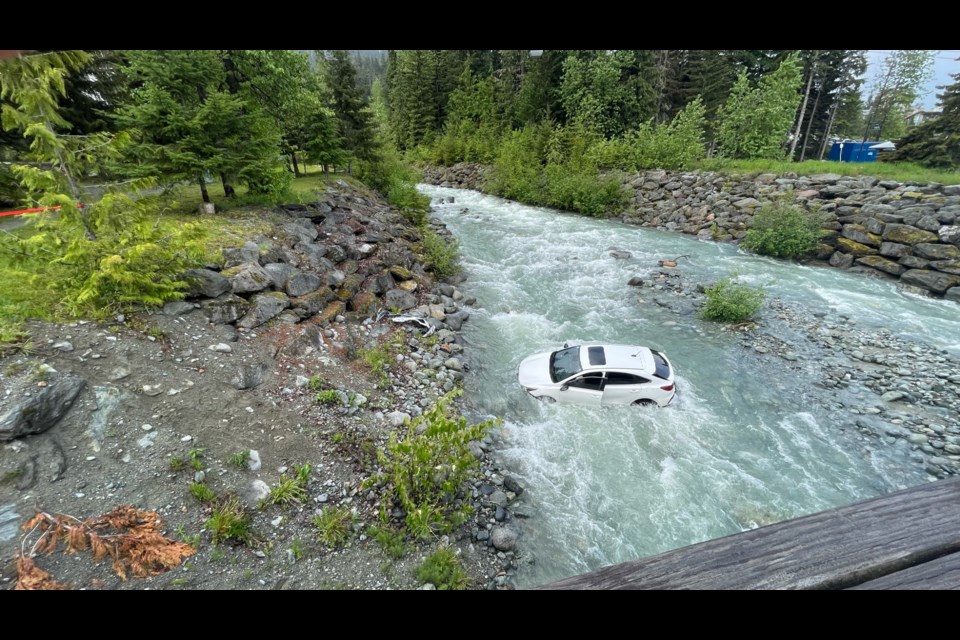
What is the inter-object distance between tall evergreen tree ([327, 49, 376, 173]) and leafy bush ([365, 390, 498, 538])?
78.6ft

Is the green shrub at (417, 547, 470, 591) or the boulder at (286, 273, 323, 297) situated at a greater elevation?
the boulder at (286, 273, 323, 297)

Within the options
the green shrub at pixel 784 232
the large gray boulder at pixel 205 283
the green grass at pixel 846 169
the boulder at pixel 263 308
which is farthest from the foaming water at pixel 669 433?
Result: the green grass at pixel 846 169

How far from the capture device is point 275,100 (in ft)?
55.2

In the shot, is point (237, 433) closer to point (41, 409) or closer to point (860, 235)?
point (41, 409)

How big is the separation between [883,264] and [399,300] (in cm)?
2085

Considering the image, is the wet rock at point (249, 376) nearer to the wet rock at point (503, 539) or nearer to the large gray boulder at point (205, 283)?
the large gray boulder at point (205, 283)

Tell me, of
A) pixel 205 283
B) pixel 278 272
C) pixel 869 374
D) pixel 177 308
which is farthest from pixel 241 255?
pixel 869 374

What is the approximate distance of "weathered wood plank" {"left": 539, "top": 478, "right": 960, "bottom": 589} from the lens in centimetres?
144

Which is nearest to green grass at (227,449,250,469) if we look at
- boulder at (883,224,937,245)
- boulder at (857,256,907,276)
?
boulder at (857,256,907,276)

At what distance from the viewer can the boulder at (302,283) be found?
424 inches

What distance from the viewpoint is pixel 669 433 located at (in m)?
9.02

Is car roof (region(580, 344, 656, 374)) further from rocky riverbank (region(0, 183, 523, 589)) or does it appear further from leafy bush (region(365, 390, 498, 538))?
leafy bush (region(365, 390, 498, 538))
